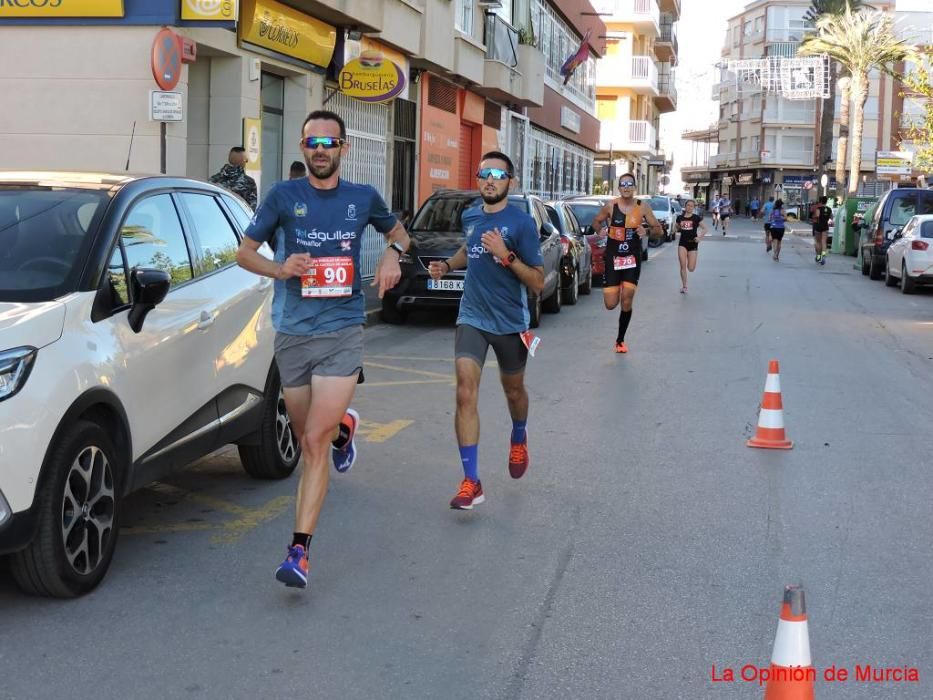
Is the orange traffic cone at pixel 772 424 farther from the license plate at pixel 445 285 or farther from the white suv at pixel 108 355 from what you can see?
the license plate at pixel 445 285

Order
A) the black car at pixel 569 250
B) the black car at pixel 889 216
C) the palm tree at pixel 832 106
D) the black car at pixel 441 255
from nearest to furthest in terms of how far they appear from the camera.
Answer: the black car at pixel 441 255 < the black car at pixel 569 250 < the black car at pixel 889 216 < the palm tree at pixel 832 106

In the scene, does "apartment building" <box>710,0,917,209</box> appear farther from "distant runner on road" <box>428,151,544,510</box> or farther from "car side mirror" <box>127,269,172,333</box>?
"car side mirror" <box>127,269,172,333</box>

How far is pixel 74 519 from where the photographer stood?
15.7ft

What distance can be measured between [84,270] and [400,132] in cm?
2063

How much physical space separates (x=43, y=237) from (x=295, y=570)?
1905 mm

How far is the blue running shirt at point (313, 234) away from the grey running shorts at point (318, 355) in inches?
1.4

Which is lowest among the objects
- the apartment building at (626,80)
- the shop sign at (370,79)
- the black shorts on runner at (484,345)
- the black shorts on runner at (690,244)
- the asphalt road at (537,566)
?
the asphalt road at (537,566)

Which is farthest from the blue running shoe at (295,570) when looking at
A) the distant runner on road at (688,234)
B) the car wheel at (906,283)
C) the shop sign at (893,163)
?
the shop sign at (893,163)

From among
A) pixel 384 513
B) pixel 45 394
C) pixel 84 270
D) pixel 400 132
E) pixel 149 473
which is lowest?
pixel 384 513

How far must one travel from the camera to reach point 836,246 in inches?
1578

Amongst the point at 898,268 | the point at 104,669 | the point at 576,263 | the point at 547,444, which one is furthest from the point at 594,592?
the point at 898,268

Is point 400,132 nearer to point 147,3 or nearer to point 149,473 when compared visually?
point 147,3

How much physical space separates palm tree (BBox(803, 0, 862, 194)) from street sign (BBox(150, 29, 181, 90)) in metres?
53.7

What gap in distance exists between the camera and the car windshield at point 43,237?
5.07m
